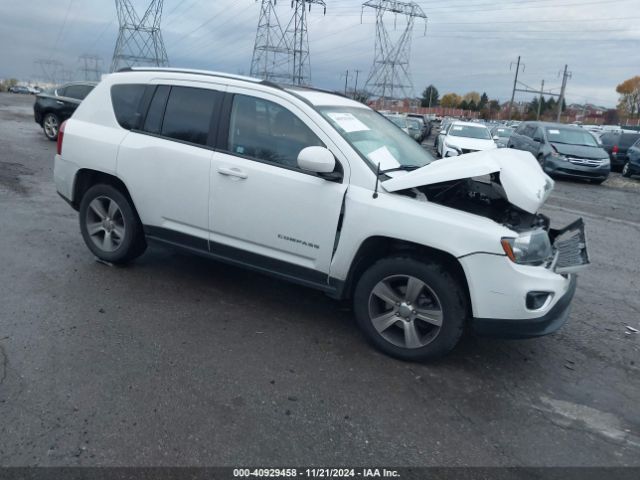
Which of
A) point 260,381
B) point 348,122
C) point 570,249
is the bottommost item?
point 260,381

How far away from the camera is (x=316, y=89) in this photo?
5109mm

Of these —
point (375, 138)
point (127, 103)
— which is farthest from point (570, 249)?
point (127, 103)

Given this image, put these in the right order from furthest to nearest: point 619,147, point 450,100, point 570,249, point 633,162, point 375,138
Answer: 1. point 450,100
2. point 619,147
3. point 633,162
4. point 375,138
5. point 570,249

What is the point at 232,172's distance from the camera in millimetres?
4328

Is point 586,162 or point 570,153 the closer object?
point 586,162

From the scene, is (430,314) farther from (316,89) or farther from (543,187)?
(316,89)

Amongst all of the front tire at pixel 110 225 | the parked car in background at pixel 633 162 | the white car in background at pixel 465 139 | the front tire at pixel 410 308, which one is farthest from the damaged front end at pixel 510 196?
the parked car in background at pixel 633 162

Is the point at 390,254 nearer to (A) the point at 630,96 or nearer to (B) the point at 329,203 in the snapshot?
(B) the point at 329,203

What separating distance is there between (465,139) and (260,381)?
1542 cm

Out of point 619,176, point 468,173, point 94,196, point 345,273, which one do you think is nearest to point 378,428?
point 345,273

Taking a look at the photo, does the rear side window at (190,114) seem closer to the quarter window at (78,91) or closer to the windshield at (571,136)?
the quarter window at (78,91)

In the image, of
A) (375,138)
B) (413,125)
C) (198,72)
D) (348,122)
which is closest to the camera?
(348,122)

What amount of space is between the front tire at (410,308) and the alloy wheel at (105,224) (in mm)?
2565

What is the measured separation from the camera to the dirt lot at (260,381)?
2926 mm
